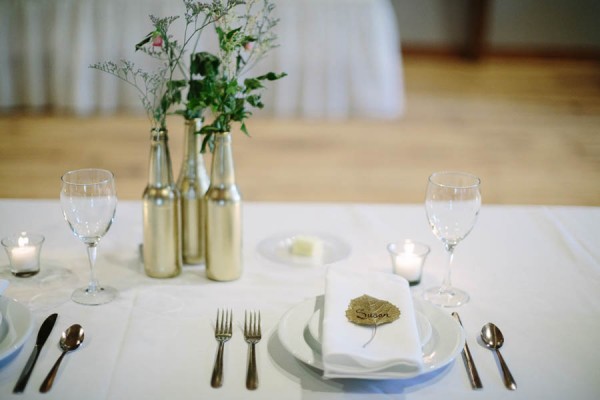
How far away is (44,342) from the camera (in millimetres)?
1037

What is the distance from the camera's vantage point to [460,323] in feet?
3.63

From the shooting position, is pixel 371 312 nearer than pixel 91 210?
Yes

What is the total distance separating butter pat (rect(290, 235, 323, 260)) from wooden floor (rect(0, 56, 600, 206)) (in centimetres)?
190

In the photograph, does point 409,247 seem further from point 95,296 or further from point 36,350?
point 36,350

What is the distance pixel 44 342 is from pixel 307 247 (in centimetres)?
53

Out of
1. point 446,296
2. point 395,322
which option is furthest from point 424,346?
point 446,296

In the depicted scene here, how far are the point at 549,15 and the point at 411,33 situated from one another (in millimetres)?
1307

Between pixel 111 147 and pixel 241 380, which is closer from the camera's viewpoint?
pixel 241 380

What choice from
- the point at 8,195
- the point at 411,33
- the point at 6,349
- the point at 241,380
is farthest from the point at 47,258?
the point at 411,33

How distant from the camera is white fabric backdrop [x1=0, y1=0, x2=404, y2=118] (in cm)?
440

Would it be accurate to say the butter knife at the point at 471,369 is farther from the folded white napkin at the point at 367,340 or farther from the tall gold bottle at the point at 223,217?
the tall gold bottle at the point at 223,217

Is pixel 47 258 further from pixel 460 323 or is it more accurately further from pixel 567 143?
pixel 567 143

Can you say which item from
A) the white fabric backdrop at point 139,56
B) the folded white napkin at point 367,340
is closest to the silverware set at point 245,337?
the folded white napkin at point 367,340

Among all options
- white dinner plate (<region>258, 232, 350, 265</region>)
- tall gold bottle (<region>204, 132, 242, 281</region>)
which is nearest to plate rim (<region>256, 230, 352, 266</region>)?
white dinner plate (<region>258, 232, 350, 265</region>)
